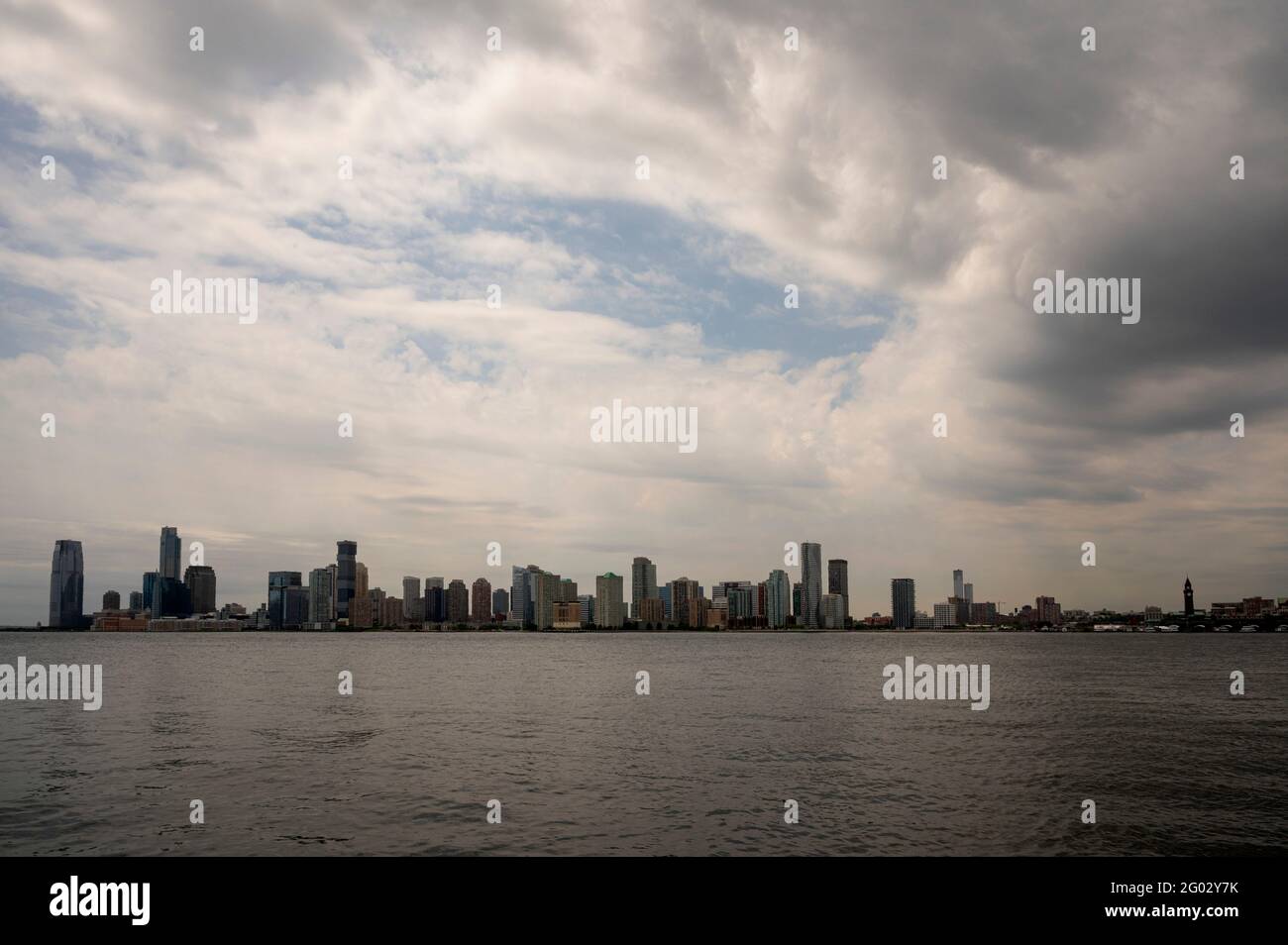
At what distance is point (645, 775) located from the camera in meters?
46.7

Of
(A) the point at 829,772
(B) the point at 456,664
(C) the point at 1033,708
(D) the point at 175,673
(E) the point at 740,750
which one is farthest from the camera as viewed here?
(B) the point at 456,664

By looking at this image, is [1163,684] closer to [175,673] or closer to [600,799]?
[600,799]

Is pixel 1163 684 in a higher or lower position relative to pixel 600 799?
lower

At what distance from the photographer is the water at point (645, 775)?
34.0 metres

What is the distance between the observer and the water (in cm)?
3397

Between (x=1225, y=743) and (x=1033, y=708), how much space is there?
23.9 m
